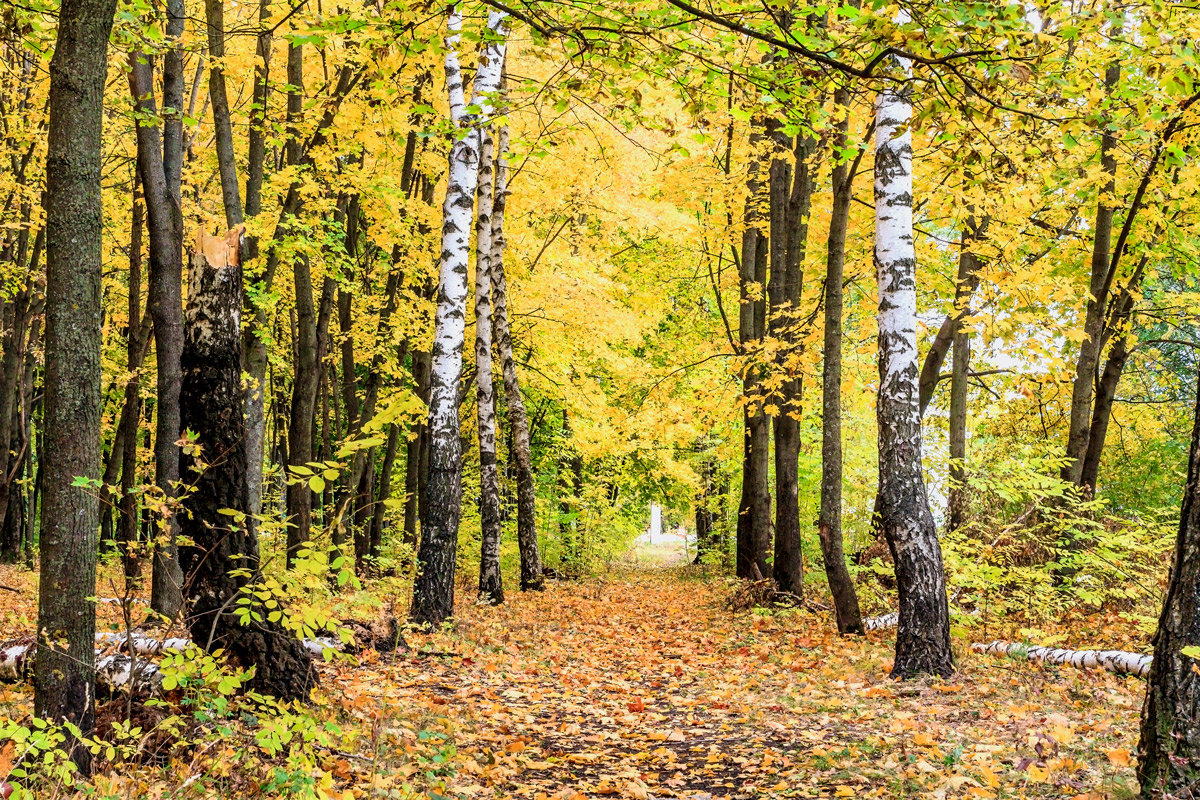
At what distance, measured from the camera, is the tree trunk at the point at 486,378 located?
12.9 meters

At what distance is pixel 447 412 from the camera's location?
977cm

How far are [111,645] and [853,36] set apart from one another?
18.0 feet

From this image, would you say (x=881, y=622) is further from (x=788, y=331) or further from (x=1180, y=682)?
(x=1180, y=682)

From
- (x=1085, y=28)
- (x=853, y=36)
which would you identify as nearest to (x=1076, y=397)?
(x=1085, y=28)

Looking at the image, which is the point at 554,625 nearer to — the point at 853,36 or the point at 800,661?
the point at 800,661

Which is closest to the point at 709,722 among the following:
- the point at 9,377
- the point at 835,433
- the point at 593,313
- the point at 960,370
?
the point at 835,433

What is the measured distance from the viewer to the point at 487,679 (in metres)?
7.88

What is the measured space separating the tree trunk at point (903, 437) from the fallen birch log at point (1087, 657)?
3.54 ft

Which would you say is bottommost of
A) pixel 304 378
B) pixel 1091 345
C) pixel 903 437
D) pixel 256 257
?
pixel 903 437

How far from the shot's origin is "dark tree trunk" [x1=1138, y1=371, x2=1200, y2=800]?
378cm

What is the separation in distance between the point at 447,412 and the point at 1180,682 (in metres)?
7.44

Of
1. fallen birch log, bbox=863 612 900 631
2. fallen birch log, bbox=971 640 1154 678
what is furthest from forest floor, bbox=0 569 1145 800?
fallen birch log, bbox=863 612 900 631

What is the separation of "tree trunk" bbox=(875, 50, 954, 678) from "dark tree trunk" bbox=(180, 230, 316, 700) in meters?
5.06

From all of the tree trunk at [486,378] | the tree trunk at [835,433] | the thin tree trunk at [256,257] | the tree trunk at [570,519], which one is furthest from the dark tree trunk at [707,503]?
the thin tree trunk at [256,257]
